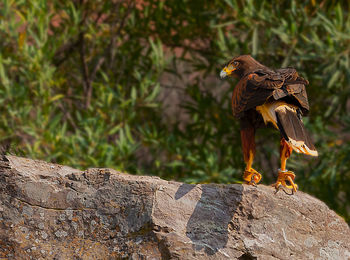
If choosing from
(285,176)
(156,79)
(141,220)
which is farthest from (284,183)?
(156,79)

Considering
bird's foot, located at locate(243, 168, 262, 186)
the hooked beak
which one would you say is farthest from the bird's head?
bird's foot, located at locate(243, 168, 262, 186)

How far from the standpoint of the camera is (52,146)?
7.34m

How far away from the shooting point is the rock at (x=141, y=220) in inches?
141

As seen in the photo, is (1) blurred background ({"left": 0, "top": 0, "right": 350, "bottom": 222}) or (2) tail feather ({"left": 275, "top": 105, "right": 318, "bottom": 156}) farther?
(1) blurred background ({"left": 0, "top": 0, "right": 350, "bottom": 222})

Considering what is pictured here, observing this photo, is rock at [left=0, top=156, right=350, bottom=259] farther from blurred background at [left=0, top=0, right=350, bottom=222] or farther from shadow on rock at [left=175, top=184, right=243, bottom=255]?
blurred background at [left=0, top=0, right=350, bottom=222]

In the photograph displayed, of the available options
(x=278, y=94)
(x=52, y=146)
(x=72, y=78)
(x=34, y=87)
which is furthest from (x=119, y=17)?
(x=278, y=94)

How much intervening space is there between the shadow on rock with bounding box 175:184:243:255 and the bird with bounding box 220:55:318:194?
0.39 metres

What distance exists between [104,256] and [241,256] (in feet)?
2.86

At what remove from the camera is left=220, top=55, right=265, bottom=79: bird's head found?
454 cm

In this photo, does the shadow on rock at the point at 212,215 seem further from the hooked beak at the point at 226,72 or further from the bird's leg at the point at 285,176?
the hooked beak at the point at 226,72

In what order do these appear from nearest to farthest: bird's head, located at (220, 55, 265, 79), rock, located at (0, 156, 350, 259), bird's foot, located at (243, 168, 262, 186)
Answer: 1. rock, located at (0, 156, 350, 259)
2. bird's foot, located at (243, 168, 262, 186)
3. bird's head, located at (220, 55, 265, 79)

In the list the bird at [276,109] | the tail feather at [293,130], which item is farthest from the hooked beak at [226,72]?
the tail feather at [293,130]

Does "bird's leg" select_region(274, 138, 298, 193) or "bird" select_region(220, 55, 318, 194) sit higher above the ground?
"bird" select_region(220, 55, 318, 194)

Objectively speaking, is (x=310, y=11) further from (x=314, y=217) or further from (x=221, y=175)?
(x=314, y=217)
